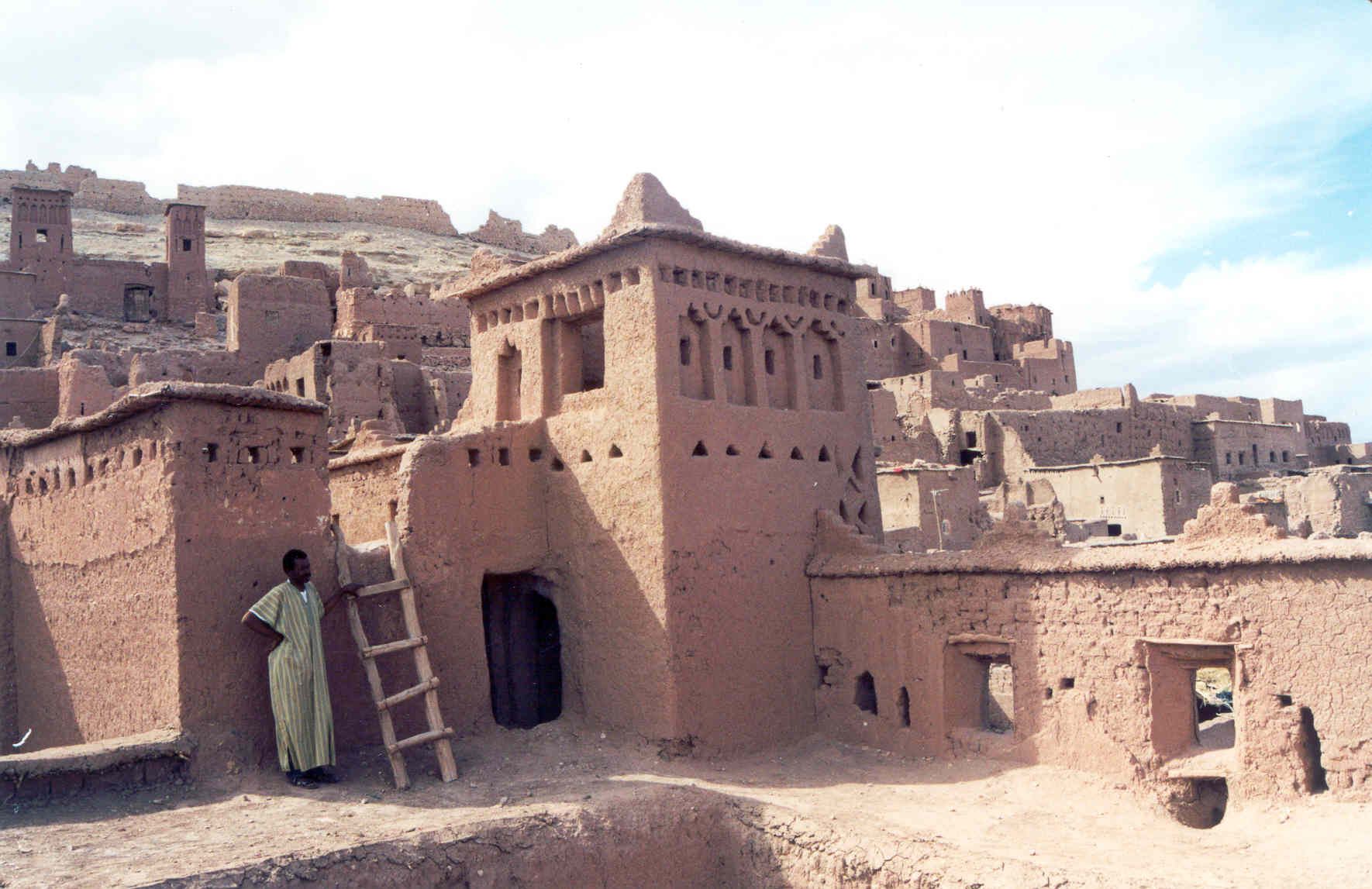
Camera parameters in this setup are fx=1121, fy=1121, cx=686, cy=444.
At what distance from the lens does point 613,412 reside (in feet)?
42.2

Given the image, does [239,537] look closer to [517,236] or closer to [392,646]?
[392,646]

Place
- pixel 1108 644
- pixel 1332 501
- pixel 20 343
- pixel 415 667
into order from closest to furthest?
pixel 1108 644 < pixel 415 667 < pixel 1332 501 < pixel 20 343

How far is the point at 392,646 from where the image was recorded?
423 inches

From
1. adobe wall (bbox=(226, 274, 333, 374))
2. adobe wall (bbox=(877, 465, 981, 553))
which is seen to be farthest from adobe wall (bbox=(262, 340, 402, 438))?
adobe wall (bbox=(877, 465, 981, 553))

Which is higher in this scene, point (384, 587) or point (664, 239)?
point (664, 239)

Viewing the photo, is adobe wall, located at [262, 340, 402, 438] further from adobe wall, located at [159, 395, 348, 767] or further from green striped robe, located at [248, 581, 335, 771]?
green striped robe, located at [248, 581, 335, 771]

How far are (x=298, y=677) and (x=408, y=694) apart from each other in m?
1.06

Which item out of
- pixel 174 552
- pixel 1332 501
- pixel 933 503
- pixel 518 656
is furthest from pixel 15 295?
pixel 1332 501

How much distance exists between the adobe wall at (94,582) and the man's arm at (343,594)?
1373 millimetres

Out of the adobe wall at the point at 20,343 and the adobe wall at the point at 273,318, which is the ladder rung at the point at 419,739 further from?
the adobe wall at the point at 20,343

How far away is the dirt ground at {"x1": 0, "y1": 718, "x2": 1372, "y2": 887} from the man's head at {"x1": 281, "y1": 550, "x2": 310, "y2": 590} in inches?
68.1

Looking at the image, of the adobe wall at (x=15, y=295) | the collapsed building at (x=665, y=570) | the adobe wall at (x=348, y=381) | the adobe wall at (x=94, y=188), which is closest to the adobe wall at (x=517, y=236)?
the adobe wall at (x=94, y=188)

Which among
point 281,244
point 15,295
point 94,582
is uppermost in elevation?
point 281,244

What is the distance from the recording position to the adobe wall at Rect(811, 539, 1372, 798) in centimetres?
917
